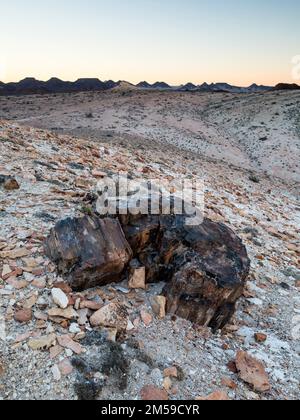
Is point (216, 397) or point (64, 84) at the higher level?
point (64, 84)

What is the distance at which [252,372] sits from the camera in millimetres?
4852

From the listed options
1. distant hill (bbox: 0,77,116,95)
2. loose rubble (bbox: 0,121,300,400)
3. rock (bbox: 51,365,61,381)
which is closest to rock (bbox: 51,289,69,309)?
loose rubble (bbox: 0,121,300,400)

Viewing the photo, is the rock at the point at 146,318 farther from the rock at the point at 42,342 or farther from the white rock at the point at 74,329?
the rock at the point at 42,342

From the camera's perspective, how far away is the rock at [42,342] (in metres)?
4.43

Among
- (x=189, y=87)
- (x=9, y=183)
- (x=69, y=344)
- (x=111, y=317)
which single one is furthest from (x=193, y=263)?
(x=189, y=87)

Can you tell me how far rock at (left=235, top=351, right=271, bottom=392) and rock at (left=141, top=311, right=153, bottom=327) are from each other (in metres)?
1.29

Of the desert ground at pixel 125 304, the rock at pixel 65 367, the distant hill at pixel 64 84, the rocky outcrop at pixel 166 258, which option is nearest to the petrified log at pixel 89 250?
the rocky outcrop at pixel 166 258

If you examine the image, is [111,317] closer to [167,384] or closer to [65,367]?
[65,367]

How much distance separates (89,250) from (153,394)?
7.07 ft

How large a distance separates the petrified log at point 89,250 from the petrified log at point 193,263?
36 centimetres

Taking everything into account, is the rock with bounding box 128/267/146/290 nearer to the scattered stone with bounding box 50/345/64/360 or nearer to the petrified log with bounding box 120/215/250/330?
the petrified log with bounding box 120/215/250/330

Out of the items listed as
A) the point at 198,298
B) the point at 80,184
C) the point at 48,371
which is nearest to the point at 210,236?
the point at 198,298

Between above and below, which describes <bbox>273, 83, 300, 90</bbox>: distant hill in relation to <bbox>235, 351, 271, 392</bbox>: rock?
above

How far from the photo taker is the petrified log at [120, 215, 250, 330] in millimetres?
5488
